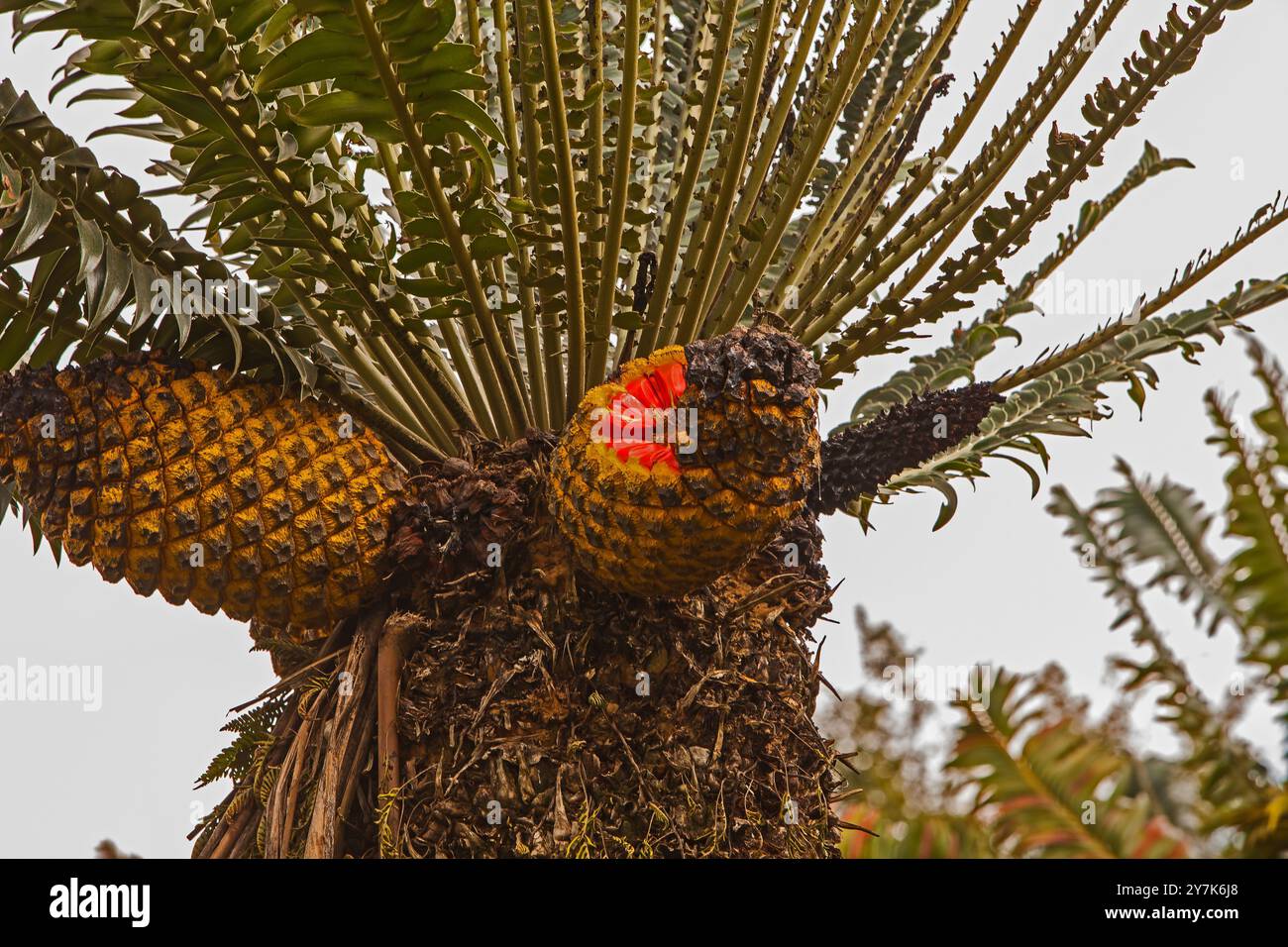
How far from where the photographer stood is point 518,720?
237cm

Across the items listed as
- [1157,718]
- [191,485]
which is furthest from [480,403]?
[1157,718]

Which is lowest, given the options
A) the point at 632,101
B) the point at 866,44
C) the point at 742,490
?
the point at 742,490

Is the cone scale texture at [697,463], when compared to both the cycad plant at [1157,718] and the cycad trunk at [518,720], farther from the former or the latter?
the cycad plant at [1157,718]

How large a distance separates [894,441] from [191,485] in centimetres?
146

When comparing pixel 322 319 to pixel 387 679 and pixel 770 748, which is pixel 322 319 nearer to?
pixel 387 679

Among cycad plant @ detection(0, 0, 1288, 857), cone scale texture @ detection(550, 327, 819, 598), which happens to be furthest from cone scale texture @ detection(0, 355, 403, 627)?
cone scale texture @ detection(550, 327, 819, 598)

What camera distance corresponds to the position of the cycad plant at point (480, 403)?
213 cm

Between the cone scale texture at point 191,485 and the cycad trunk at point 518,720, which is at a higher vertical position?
the cone scale texture at point 191,485

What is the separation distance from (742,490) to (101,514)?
1.21m

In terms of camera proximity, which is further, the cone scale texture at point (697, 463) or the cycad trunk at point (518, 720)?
the cycad trunk at point (518, 720)

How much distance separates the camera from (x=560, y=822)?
89.9 inches

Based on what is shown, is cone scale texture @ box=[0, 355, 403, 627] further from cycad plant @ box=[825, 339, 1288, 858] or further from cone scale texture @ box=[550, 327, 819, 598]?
cycad plant @ box=[825, 339, 1288, 858]

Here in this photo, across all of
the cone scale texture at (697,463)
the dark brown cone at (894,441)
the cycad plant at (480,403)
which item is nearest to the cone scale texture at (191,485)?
the cycad plant at (480,403)
